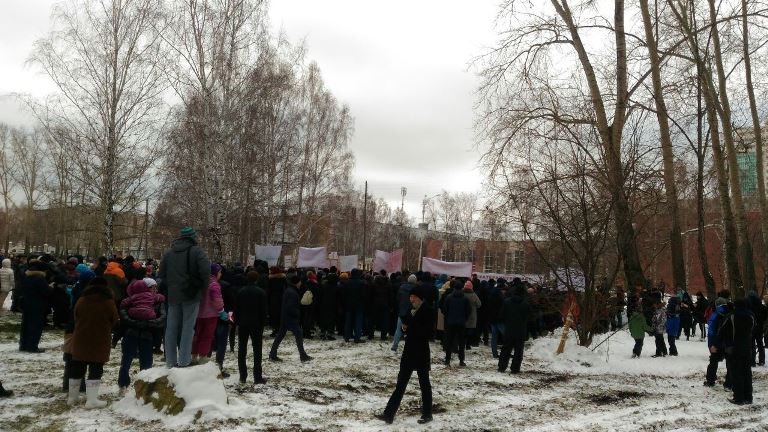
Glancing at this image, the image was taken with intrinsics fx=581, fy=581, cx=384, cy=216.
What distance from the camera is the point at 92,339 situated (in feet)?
22.0

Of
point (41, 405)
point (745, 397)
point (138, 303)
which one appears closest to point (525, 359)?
point (745, 397)

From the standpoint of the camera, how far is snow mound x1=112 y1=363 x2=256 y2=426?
20.5ft

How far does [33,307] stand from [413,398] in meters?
6.78

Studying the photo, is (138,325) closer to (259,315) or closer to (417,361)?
(259,315)

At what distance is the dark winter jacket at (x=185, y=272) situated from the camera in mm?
6980

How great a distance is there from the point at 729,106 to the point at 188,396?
20856 millimetres

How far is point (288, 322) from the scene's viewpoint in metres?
10.1

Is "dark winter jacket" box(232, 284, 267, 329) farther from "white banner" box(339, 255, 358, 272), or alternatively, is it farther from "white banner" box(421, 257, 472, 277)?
"white banner" box(339, 255, 358, 272)

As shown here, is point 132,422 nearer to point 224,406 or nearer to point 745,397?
point 224,406

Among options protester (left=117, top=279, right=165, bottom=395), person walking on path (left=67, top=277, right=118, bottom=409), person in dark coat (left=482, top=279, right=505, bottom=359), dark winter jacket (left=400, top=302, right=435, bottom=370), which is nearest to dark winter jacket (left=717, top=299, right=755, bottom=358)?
person in dark coat (left=482, top=279, right=505, bottom=359)

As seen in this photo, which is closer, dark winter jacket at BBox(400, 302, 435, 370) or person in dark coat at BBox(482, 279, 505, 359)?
dark winter jacket at BBox(400, 302, 435, 370)

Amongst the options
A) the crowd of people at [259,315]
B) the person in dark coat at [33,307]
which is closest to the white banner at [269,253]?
the crowd of people at [259,315]

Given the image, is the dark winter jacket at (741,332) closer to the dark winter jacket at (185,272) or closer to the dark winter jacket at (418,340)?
the dark winter jacket at (418,340)

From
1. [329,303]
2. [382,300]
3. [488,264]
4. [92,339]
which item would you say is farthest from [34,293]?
[488,264]
